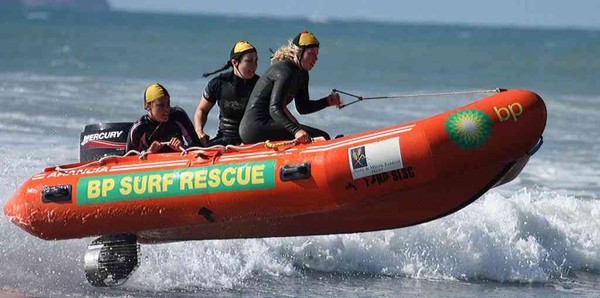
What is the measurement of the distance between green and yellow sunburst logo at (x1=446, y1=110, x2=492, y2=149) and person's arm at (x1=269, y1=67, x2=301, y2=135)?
115cm

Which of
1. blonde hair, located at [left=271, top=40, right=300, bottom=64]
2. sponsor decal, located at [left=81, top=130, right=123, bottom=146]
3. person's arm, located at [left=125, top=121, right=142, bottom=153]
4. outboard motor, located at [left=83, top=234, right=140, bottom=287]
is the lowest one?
outboard motor, located at [left=83, top=234, right=140, bottom=287]

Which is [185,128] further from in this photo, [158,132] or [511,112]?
[511,112]

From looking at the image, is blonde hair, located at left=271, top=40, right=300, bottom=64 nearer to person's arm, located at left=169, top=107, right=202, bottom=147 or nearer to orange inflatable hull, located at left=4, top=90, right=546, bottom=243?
orange inflatable hull, located at left=4, top=90, right=546, bottom=243

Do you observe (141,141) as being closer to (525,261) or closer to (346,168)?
(346,168)

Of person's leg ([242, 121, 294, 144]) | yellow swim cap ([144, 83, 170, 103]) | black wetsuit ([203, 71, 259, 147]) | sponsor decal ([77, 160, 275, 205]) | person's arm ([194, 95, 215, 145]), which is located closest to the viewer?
sponsor decal ([77, 160, 275, 205])

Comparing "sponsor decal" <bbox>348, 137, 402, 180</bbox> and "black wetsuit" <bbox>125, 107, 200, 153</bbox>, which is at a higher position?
"black wetsuit" <bbox>125, 107, 200, 153</bbox>

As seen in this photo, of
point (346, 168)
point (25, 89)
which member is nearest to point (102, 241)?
point (346, 168)

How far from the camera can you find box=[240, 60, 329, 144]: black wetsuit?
29.3 feet

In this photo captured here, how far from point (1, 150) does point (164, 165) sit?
5917 millimetres

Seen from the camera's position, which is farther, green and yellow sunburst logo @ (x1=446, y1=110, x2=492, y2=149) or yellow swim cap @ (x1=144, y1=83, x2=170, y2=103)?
yellow swim cap @ (x1=144, y1=83, x2=170, y2=103)

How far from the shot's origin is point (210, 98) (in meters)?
9.85

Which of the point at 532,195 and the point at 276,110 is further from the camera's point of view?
the point at 532,195

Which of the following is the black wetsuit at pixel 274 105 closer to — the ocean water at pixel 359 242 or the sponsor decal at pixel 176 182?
the sponsor decal at pixel 176 182

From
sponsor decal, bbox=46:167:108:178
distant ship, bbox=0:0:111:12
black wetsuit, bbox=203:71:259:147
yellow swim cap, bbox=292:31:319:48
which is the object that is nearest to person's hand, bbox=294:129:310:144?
yellow swim cap, bbox=292:31:319:48
